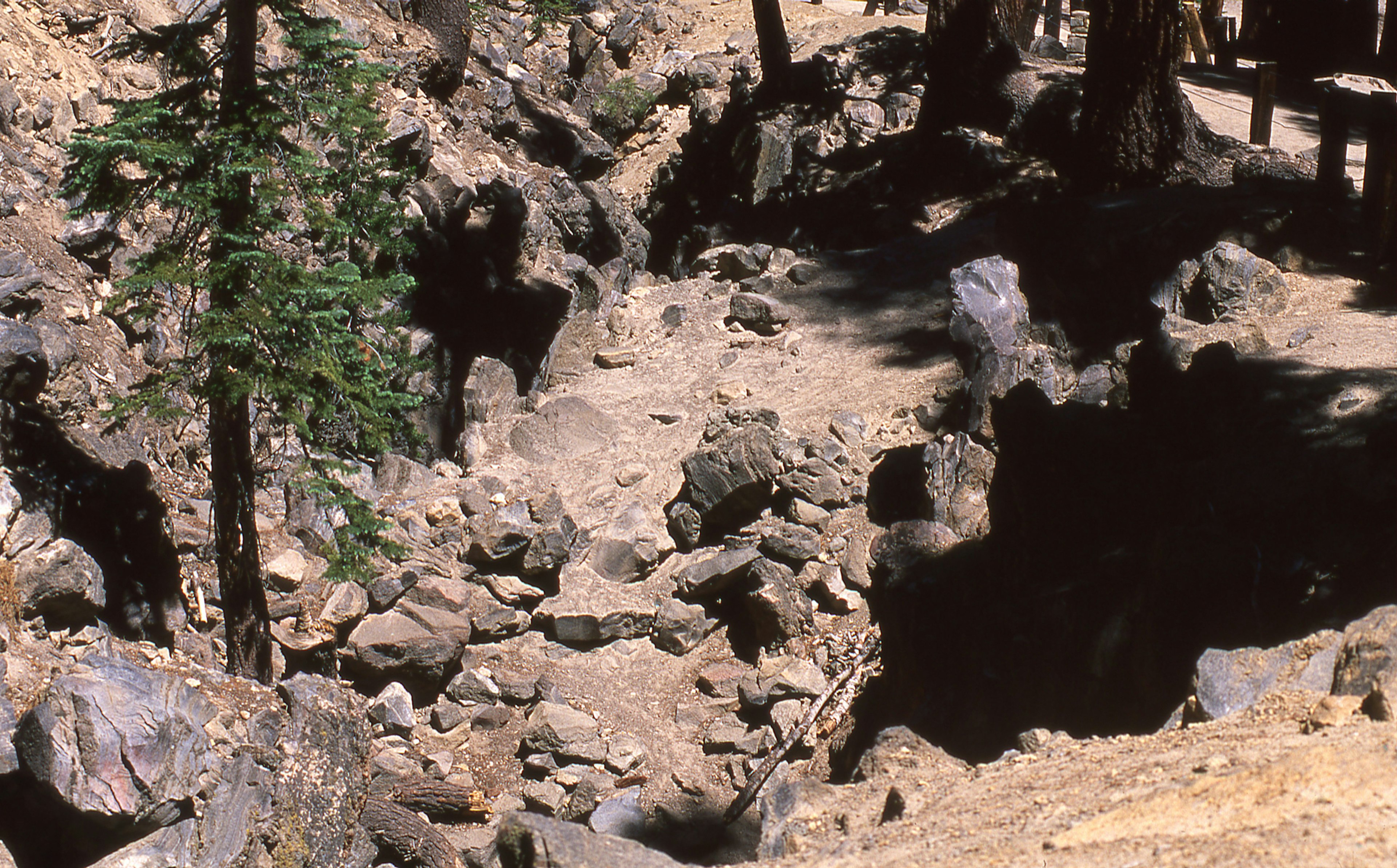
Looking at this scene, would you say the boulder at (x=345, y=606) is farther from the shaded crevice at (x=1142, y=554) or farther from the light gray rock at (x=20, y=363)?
the shaded crevice at (x=1142, y=554)

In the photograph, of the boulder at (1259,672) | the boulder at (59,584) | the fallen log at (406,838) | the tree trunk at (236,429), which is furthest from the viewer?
the fallen log at (406,838)

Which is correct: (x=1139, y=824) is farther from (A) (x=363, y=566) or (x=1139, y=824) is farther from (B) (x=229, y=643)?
(B) (x=229, y=643)

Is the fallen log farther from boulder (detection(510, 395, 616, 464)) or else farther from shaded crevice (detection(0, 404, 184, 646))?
boulder (detection(510, 395, 616, 464))

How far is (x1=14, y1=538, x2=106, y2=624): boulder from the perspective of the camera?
5.74m

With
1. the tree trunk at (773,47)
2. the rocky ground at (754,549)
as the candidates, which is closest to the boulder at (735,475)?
the rocky ground at (754,549)

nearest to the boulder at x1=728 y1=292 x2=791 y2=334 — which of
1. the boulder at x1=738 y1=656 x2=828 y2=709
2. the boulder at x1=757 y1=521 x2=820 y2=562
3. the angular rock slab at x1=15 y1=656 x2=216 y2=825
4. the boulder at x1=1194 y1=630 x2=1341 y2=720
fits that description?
the boulder at x1=757 y1=521 x2=820 y2=562

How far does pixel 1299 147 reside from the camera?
486 inches

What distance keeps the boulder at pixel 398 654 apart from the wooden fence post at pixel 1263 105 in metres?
9.43

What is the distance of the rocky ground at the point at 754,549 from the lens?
3.57 meters

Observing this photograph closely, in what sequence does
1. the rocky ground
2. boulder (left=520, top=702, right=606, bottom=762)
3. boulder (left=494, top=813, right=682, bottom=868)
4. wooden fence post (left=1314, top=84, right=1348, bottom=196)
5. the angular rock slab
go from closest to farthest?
boulder (left=494, top=813, right=682, bottom=868)
the rocky ground
the angular rock slab
boulder (left=520, top=702, right=606, bottom=762)
wooden fence post (left=1314, top=84, right=1348, bottom=196)

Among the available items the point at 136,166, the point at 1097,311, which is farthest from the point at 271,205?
the point at 1097,311

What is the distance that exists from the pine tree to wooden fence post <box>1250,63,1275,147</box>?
9091 mm

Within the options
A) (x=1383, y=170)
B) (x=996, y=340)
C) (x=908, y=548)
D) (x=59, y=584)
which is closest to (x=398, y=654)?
(x=59, y=584)

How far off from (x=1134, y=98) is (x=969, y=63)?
3052mm
